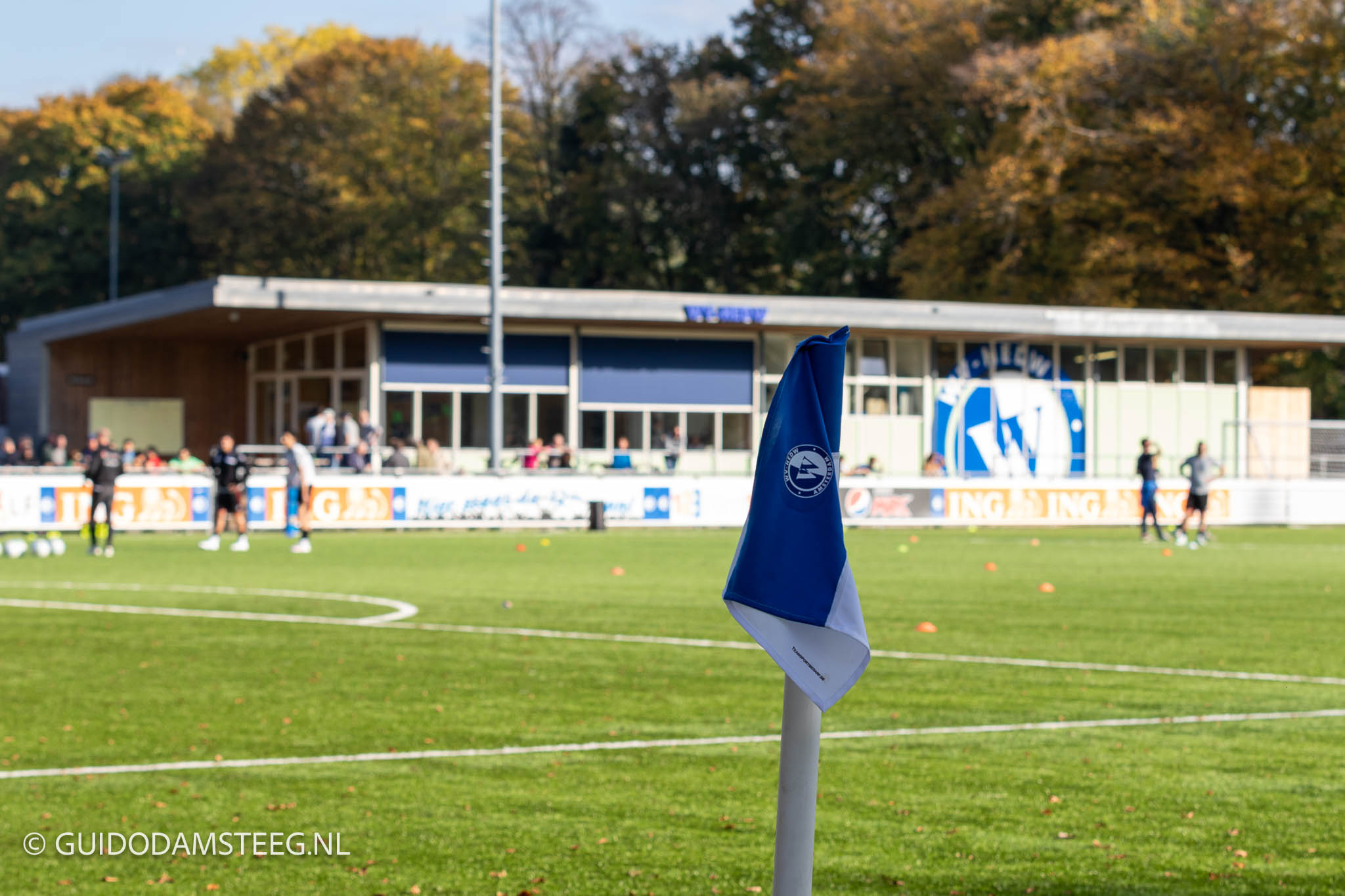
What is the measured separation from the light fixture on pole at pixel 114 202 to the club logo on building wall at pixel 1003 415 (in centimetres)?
3488

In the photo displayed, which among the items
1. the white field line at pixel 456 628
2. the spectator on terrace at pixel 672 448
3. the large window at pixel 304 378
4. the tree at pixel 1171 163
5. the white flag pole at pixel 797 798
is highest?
the tree at pixel 1171 163

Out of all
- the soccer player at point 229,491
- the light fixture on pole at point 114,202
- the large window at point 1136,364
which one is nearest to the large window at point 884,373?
the large window at point 1136,364

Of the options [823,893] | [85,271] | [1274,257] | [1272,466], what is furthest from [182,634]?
[85,271]

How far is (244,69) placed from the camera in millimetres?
78500

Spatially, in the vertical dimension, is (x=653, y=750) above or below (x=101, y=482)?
below

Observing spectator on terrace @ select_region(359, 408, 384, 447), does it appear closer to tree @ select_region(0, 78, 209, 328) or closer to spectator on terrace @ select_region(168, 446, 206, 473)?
spectator on terrace @ select_region(168, 446, 206, 473)

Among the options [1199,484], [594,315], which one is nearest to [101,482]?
[594,315]

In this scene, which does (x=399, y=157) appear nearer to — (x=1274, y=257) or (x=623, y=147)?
(x=623, y=147)

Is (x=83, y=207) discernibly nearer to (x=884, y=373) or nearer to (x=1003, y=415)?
(x=884, y=373)

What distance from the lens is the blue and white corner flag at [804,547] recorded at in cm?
313

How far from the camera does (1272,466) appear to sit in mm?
41969

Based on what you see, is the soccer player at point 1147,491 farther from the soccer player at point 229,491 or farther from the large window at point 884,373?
the soccer player at point 229,491

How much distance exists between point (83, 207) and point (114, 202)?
4069mm

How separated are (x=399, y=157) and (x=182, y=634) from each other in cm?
4698
